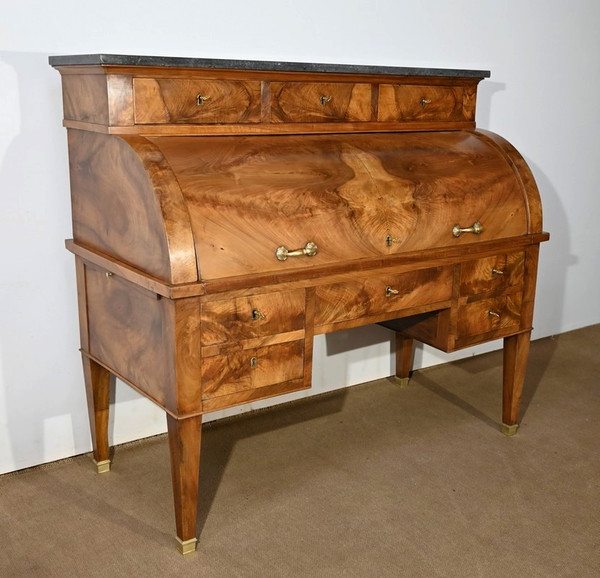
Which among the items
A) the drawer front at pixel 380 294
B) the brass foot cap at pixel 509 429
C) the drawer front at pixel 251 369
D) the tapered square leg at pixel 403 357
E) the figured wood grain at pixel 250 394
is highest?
the drawer front at pixel 380 294

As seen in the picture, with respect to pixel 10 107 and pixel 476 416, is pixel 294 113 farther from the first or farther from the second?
pixel 476 416

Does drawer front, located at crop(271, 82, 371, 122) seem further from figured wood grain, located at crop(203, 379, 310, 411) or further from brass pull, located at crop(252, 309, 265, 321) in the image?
figured wood grain, located at crop(203, 379, 310, 411)

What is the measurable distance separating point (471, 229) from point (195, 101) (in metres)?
0.99

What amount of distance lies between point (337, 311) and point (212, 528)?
75 centimetres

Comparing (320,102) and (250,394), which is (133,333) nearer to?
(250,394)

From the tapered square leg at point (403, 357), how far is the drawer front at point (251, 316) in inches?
50.3

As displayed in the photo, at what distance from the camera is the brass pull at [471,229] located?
2496 mm

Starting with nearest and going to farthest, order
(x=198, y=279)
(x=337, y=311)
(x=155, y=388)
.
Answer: (x=198, y=279) < (x=155, y=388) < (x=337, y=311)

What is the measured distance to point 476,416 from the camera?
3.12m

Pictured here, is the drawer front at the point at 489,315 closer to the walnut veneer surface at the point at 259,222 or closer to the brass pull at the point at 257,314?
the walnut veneer surface at the point at 259,222

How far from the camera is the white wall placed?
2400mm

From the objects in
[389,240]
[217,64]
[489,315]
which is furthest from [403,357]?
[217,64]

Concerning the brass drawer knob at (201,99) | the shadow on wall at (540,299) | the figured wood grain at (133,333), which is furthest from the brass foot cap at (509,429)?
the brass drawer knob at (201,99)

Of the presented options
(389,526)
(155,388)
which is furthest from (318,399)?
(155,388)
